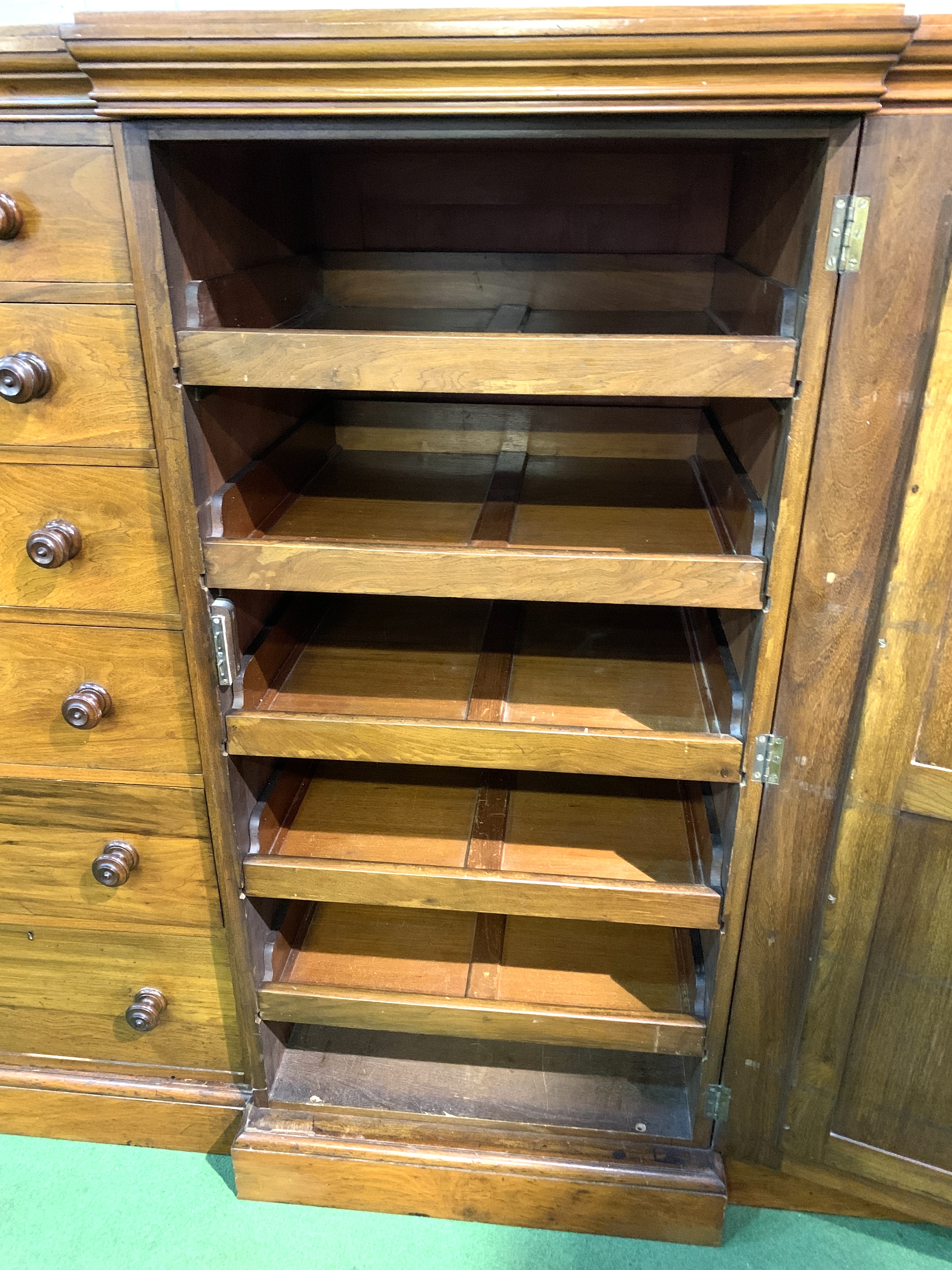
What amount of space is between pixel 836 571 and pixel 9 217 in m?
0.99

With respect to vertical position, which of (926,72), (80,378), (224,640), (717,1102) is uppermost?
(926,72)

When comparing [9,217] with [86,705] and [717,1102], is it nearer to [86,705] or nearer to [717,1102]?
[86,705]

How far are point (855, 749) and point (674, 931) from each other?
57cm

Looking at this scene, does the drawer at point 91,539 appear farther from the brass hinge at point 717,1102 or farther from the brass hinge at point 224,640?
the brass hinge at point 717,1102

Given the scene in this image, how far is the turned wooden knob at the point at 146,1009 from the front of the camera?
4.41 ft

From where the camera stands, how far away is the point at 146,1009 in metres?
1.35

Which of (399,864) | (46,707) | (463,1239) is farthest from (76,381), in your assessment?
(463,1239)

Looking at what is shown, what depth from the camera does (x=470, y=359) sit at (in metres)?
0.96

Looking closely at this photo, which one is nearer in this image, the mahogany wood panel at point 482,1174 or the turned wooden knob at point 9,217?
the turned wooden knob at point 9,217

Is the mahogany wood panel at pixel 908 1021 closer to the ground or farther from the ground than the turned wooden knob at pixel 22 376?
closer to the ground

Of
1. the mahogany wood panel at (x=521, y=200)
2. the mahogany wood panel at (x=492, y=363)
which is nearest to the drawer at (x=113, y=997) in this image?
the mahogany wood panel at (x=492, y=363)

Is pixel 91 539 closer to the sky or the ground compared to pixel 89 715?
closer to the sky

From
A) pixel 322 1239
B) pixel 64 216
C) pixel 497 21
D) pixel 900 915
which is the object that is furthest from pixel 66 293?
pixel 322 1239

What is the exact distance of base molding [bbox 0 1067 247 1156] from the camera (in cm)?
145
